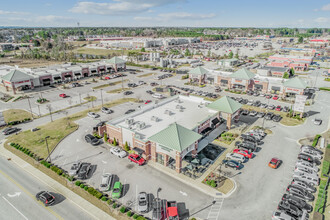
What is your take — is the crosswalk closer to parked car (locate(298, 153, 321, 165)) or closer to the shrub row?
parked car (locate(298, 153, 321, 165))

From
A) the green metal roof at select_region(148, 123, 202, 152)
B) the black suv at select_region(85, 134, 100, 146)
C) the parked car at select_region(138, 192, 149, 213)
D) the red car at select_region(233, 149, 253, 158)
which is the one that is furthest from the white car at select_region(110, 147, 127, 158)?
the red car at select_region(233, 149, 253, 158)

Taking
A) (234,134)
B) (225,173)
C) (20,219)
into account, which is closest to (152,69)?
(234,134)

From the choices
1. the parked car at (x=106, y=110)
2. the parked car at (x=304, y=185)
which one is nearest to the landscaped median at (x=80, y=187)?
the parked car at (x=106, y=110)

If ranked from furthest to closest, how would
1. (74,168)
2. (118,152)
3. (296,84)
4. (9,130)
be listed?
(296,84) → (9,130) → (118,152) → (74,168)

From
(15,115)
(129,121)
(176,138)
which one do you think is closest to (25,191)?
(129,121)

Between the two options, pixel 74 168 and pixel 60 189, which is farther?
pixel 74 168

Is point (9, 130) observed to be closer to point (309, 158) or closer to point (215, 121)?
point (215, 121)

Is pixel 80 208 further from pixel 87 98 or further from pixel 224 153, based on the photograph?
pixel 87 98
